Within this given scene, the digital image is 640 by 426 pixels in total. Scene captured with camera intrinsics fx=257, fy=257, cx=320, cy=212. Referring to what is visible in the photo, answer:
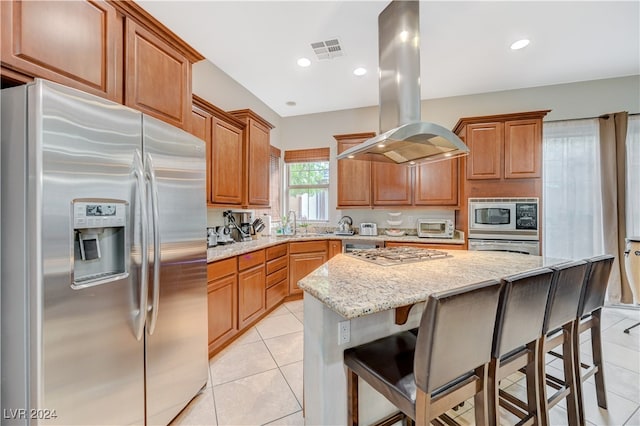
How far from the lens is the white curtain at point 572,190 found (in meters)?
3.50

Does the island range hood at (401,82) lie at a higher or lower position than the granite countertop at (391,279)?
higher

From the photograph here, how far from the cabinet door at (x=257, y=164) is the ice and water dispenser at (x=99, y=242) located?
188 centimetres

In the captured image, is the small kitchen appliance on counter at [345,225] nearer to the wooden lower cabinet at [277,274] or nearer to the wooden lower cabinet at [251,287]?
the wooden lower cabinet at [277,274]

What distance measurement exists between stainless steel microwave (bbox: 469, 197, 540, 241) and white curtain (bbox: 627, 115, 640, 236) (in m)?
1.36

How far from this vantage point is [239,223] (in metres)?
3.48

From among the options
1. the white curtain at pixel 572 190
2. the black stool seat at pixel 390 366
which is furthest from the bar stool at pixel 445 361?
the white curtain at pixel 572 190

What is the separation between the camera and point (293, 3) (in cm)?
211

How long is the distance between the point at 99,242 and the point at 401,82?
7.51ft

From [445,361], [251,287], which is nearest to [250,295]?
[251,287]

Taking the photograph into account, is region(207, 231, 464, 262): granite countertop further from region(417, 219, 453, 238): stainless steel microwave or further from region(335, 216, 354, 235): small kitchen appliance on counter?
region(335, 216, 354, 235): small kitchen appliance on counter

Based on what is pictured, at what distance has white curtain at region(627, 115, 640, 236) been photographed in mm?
3328

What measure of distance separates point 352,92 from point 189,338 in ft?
11.8

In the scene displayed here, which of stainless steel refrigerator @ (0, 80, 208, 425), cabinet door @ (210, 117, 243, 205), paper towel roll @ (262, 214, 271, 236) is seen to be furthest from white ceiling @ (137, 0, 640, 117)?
paper towel roll @ (262, 214, 271, 236)

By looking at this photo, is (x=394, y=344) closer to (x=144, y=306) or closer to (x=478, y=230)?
(x=144, y=306)
